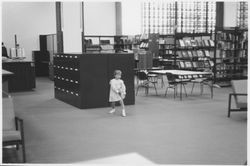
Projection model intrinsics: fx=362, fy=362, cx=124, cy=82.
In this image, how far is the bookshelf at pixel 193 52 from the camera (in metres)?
12.9

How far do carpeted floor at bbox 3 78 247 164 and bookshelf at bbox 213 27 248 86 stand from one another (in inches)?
137

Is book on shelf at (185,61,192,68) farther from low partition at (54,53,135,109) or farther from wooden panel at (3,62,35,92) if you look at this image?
wooden panel at (3,62,35,92)

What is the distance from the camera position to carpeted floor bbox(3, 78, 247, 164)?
459 cm

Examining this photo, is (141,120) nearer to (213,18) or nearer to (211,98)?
(211,98)

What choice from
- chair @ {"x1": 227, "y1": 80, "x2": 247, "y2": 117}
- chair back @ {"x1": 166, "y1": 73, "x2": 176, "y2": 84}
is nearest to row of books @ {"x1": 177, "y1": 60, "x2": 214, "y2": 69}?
chair back @ {"x1": 166, "y1": 73, "x2": 176, "y2": 84}

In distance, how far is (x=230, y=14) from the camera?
17609 mm

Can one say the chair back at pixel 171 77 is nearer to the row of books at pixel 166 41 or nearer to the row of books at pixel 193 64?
the row of books at pixel 193 64

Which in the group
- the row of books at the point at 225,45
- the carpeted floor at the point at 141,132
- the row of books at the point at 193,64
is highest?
the row of books at the point at 225,45

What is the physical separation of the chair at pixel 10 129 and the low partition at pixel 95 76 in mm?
3337

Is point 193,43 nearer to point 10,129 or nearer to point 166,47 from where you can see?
point 166,47

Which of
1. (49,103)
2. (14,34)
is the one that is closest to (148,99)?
(49,103)

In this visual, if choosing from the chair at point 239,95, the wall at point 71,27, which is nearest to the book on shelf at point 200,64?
the wall at point 71,27

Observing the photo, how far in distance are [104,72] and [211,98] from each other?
3031 mm

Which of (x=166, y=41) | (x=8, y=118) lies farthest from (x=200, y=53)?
(x=8, y=118)
